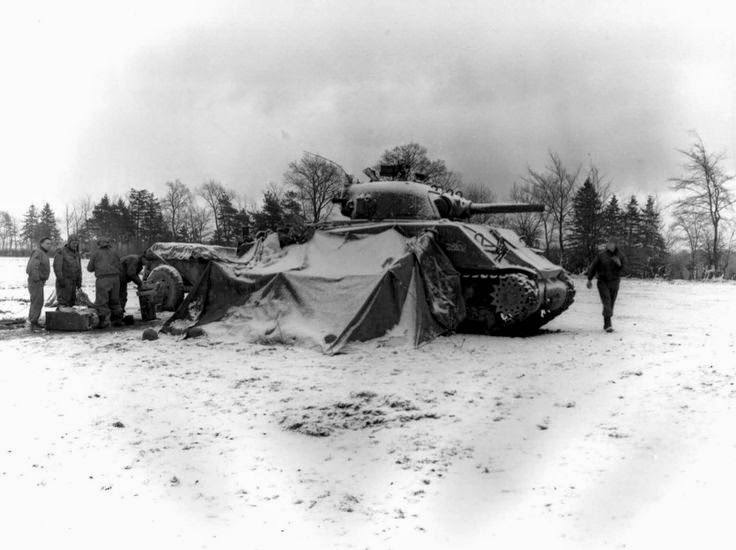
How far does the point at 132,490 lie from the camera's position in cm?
342

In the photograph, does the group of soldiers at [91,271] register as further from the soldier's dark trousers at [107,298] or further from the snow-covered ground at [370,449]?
the snow-covered ground at [370,449]

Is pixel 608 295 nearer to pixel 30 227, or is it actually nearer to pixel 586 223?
pixel 586 223

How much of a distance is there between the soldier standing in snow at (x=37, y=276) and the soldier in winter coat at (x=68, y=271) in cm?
21

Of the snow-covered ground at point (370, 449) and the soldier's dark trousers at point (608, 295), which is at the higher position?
the soldier's dark trousers at point (608, 295)

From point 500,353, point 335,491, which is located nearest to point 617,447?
point 335,491

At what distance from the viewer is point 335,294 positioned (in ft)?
27.5

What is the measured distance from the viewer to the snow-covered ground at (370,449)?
2904 mm

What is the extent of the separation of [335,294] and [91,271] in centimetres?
497

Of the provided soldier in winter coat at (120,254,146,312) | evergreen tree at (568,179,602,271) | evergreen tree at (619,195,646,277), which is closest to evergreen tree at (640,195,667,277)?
evergreen tree at (619,195,646,277)

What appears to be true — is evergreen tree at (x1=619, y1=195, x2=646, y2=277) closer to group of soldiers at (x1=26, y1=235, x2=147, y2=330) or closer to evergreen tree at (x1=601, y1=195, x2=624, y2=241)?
evergreen tree at (x1=601, y1=195, x2=624, y2=241)

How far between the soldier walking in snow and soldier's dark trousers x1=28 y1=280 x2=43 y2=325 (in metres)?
0.98

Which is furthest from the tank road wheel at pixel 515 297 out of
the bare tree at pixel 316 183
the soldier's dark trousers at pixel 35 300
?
the bare tree at pixel 316 183

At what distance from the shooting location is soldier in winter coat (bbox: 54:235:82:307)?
35.0ft

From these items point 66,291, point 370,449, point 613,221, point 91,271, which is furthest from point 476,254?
point 613,221
